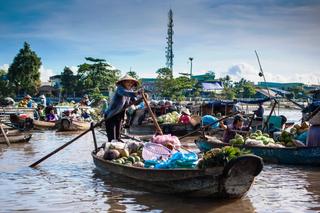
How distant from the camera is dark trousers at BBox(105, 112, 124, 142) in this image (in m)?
9.62

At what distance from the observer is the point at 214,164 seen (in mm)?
5883

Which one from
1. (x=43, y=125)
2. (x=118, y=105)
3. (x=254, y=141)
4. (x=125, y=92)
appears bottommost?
(x=43, y=125)

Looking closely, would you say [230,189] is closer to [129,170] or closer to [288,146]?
[129,170]

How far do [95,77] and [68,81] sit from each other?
10.7 ft

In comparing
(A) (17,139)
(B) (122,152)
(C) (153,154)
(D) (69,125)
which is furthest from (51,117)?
(C) (153,154)

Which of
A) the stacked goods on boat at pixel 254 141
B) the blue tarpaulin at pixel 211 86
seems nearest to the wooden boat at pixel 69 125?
the stacked goods on boat at pixel 254 141

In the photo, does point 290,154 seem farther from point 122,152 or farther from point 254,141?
point 122,152

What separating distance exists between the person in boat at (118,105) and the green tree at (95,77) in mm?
36998

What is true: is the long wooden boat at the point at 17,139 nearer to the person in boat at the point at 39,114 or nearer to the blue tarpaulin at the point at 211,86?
the person in boat at the point at 39,114

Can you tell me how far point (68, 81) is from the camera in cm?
4822

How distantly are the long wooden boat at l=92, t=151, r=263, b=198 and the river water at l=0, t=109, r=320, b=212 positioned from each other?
0.51 ft

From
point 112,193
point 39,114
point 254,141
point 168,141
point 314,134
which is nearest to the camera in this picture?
point 112,193

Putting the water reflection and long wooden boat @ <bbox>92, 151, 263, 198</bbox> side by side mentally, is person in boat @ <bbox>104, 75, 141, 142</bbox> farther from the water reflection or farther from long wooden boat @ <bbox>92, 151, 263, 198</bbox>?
long wooden boat @ <bbox>92, 151, 263, 198</bbox>

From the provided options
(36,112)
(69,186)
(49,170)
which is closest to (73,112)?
(36,112)
